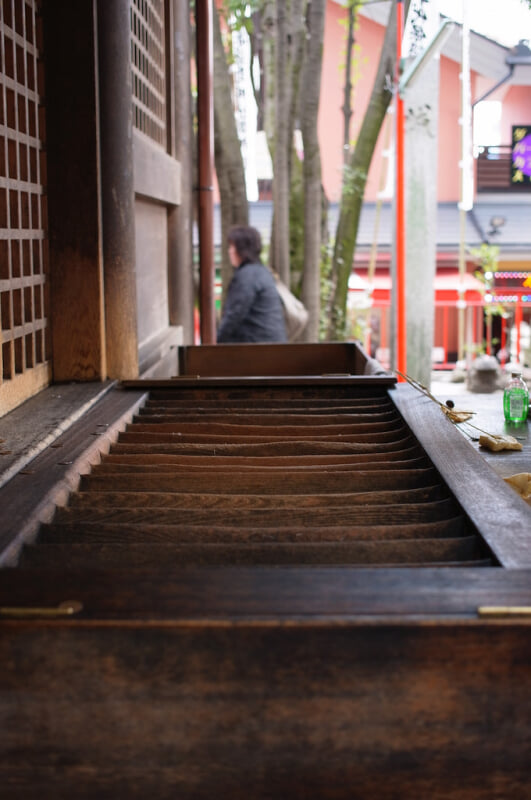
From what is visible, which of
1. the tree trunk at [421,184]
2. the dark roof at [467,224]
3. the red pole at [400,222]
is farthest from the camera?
the dark roof at [467,224]

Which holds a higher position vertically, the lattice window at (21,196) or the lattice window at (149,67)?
the lattice window at (149,67)

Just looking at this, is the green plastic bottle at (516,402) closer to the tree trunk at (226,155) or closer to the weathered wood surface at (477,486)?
the weathered wood surface at (477,486)

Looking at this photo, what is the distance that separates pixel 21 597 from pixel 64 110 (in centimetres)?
213

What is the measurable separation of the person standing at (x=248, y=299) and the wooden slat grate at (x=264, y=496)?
313 centimetres

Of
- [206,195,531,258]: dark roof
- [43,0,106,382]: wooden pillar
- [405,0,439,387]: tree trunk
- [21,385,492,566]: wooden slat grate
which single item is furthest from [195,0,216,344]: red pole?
[206,195,531,258]: dark roof

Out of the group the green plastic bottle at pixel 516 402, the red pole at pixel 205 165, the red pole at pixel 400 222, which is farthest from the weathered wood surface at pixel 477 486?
the red pole at pixel 400 222

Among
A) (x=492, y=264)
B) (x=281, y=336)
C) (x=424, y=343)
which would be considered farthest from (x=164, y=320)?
(x=492, y=264)

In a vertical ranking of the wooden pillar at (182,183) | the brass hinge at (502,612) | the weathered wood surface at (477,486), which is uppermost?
the wooden pillar at (182,183)

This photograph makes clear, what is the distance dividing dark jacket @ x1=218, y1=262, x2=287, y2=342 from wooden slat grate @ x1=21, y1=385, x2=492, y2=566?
3128 millimetres

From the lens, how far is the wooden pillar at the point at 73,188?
3133 millimetres

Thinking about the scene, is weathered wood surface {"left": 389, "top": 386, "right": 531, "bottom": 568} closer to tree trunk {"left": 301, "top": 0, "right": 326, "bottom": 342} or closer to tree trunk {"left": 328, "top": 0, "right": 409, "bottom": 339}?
tree trunk {"left": 301, "top": 0, "right": 326, "bottom": 342}

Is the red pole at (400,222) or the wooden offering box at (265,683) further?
the red pole at (400,222)

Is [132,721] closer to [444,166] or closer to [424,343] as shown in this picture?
[424,343]

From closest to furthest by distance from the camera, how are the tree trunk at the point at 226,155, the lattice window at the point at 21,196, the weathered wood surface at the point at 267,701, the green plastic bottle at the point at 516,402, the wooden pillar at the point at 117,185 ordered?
the weathered wood surface at the point at 267,701 → the lattice window at the point at 21,196 → the wooden pillar at the point at 117,185 → the green plastic bottle at the point at 516,402 → the tree trunk at the point at 226,155
